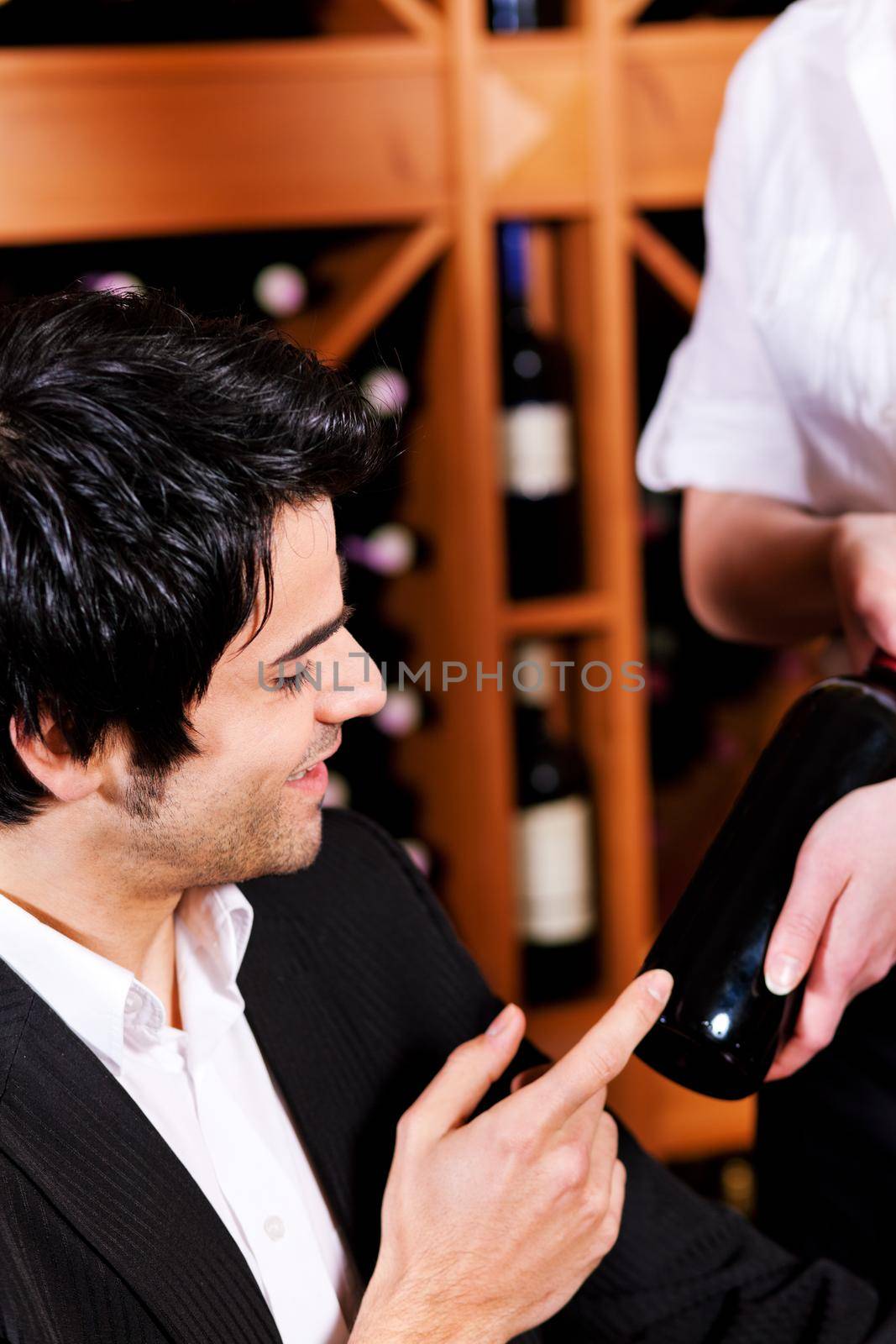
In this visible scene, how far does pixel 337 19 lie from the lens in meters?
1.76

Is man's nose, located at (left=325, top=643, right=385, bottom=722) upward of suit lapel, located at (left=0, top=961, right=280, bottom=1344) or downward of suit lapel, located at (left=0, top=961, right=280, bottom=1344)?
upward

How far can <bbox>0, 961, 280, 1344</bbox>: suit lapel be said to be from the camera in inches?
28.6

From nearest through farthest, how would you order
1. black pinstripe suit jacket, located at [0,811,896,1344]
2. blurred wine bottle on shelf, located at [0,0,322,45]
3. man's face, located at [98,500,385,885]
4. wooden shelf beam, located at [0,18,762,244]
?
black pinstripe suit jacket, located at [0,811,896,1344] < man's face, located at [98,500,385,885] < wooden shelf beam, located at [0,18,762,244] < blurred wine bottle on shelf, located at [0,0,322,45]

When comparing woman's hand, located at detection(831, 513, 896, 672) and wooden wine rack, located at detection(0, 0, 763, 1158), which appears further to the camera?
wooden wine rack, located at detection(0, 0, 763, 1158)

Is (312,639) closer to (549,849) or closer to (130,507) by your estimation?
(130,507)

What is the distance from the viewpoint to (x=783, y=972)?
2.58 ft

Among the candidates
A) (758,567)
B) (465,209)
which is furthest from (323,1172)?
(465,209)

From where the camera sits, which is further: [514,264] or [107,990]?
[514,264]

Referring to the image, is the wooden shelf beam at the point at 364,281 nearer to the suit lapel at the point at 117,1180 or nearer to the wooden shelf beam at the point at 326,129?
the wooden shelf beam at the point at 326,129

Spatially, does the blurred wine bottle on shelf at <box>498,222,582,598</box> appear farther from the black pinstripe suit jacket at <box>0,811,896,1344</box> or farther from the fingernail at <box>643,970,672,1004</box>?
the fingernail at <box>643,970,672,1004</box>

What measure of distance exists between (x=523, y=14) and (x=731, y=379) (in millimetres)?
939

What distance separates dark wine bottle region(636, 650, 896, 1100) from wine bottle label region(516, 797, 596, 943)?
1.00 m

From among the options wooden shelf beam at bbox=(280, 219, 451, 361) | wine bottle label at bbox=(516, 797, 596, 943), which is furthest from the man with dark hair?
wine bottle label at bbox=(516, 797, 596, 943)

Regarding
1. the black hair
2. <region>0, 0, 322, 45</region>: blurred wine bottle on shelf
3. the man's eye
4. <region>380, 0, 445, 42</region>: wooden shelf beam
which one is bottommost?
the man's eye
